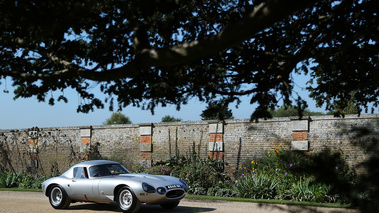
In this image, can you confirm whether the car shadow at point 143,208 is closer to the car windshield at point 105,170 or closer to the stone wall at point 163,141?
the car windshield at point 105,170

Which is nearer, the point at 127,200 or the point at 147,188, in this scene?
the point at 147,188

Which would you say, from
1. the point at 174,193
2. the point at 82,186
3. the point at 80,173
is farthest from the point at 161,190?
the point at 80,173

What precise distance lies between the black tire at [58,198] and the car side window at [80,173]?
0.57 meters

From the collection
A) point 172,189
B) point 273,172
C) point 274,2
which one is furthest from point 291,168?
point 273,172

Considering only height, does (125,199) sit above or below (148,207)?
above

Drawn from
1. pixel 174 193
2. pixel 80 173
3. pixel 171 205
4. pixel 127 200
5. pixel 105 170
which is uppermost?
pixel 105 170

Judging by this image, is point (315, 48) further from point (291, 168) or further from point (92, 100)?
point (291, 168)

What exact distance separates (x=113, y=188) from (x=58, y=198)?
227 centimetres

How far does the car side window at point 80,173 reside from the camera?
12.2 meters

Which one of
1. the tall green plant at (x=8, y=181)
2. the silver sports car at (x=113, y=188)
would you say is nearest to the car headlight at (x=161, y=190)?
the silver sports car at (x=113, y=188)

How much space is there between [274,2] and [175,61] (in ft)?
4.73

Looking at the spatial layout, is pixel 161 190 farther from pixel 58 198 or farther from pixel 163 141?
pixel 163 141

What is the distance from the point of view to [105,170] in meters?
12.2

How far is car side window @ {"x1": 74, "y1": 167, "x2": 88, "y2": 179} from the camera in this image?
12.2 metres
